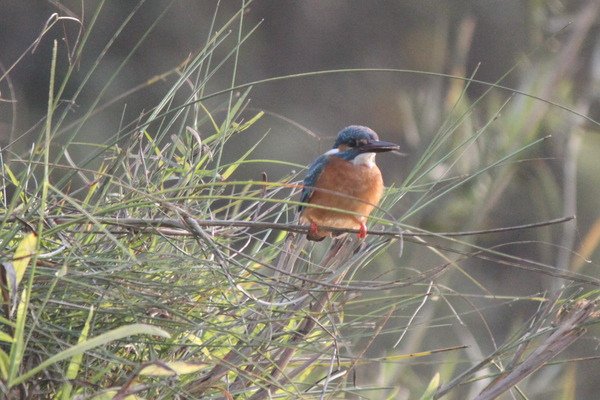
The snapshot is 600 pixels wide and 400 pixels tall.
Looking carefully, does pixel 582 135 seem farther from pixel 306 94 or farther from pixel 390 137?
pixel 306 94

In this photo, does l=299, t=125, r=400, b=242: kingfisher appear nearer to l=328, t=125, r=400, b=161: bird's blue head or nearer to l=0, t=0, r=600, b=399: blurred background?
l=328, t=125, r=400, b=161: bird's blue head

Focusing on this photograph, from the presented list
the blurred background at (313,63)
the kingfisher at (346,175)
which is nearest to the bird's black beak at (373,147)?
the kingfisher at (346,175)

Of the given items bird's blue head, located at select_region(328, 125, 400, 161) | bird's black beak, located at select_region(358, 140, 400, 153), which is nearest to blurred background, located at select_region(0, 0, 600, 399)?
bird's blue head, located at select_region(328, 125, 400, 161)

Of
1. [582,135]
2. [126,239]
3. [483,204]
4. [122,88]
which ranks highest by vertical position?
[126,239]

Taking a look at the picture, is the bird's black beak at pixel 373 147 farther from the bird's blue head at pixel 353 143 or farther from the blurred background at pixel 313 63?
the blurred background at pixel 313 63

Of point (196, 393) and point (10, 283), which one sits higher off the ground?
point (10, 283)

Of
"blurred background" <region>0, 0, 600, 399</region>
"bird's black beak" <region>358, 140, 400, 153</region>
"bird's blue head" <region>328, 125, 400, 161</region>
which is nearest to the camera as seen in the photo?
"bird's black beak" <region>358, 140, 400, 153</region>

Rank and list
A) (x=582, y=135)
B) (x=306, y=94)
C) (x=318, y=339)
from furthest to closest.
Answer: (x=306, y=94), (x=582, y=135), (x=318, y=339)

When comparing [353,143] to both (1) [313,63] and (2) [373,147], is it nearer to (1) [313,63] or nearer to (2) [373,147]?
(2) [373,147]

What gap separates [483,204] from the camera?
89.9 inches

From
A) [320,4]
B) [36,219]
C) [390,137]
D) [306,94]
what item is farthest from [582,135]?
[320,4]

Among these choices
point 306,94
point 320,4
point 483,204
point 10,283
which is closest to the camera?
point 10,283

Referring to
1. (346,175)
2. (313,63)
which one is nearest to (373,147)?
(346,175)

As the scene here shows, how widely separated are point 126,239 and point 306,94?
9.39 meters
